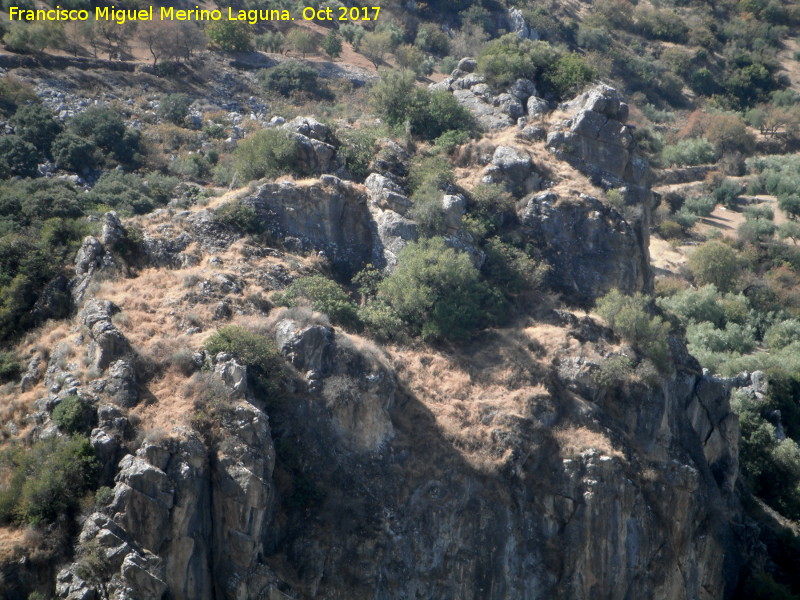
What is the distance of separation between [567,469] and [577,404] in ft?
7.62

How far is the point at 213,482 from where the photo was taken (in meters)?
21.2

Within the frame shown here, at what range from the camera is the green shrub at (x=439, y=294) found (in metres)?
27.8

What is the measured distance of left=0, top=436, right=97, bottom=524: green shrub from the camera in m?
19.5

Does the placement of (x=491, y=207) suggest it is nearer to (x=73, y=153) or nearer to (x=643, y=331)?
(x=643, y=331)

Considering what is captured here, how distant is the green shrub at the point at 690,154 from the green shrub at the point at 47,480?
53298 millimetres

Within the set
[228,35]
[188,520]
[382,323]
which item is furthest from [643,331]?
[228,35]

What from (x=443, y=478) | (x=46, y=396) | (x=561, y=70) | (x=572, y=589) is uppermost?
(x=561, y=70)

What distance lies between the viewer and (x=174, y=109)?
4619 cm

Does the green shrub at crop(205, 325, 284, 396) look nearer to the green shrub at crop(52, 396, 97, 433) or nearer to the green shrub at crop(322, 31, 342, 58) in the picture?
the green shrub at crop(52, 396, 97, 433)

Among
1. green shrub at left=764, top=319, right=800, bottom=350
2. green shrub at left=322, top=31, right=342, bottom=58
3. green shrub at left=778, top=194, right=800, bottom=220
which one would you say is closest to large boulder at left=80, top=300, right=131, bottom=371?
green shrub at left=764, top=319, right=800, bottom=350

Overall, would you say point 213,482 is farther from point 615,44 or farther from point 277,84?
point 615,44

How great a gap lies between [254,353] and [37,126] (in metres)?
22.0

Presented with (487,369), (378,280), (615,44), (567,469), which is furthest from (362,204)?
(615,44)

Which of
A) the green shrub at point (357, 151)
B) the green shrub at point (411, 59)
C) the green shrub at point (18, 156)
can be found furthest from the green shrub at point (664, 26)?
the green shrub at point (18, 156)
